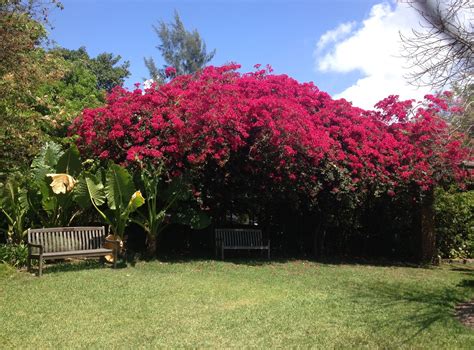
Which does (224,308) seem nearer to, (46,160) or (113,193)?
(113,193)

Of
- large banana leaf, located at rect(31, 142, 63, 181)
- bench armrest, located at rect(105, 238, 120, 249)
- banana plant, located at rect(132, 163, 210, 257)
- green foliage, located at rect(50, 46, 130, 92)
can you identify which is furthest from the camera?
green foliage, located at rect(50, 46, 130, 92)

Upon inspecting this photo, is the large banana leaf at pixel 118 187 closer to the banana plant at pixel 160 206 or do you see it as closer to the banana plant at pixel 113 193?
the banana plant at pixel 113 193

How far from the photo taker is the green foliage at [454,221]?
540 inches

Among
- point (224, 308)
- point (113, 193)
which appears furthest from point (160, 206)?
point (224, 308)

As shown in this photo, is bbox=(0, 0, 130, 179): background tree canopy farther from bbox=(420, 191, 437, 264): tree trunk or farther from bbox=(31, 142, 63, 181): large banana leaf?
bbox=(420, 191, 437, 264): tree trunk

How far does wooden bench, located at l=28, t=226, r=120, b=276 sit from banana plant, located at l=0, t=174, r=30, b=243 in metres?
1.38

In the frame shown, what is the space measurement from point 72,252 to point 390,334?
6446 millimetres

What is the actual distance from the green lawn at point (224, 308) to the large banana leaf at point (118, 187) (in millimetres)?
1461

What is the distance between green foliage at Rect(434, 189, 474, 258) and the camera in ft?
45.0

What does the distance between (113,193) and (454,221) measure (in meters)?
10.0

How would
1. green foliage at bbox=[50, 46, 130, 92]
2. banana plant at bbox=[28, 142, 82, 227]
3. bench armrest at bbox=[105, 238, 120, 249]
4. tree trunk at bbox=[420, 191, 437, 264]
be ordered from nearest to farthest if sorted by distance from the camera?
bench armrest at bbox=[105, 238, 120, 249] → banana plant at bbox=[28, 142, 82, 227] → tree trunk at bbox=[420, 191, 437, 264] → green foliage at bbox=[50, 46, 130, 92]

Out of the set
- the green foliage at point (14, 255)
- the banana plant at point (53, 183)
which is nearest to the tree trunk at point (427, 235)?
the banana plant at point (53, 183)

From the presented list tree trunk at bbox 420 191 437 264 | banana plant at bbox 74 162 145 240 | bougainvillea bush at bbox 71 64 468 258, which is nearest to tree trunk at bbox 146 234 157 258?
banana plant at bbox 74 162 145 240

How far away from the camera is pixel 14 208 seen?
10461 millimetres
